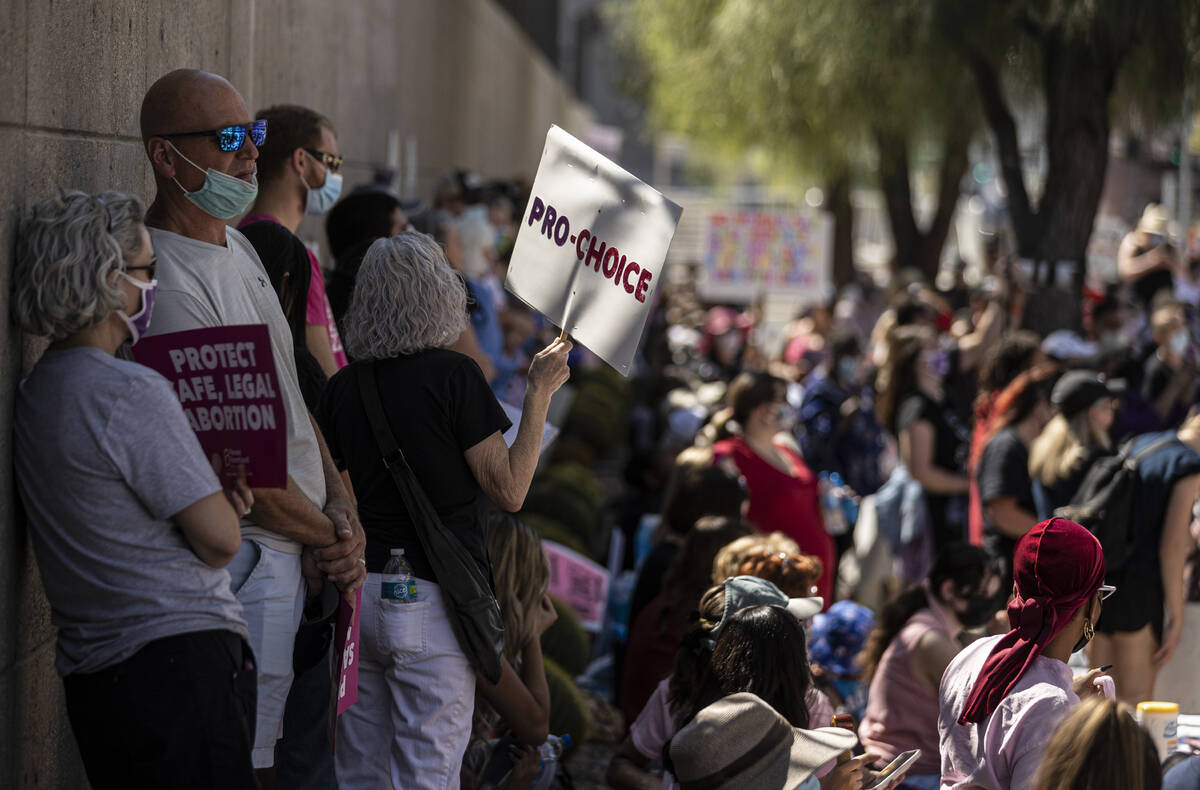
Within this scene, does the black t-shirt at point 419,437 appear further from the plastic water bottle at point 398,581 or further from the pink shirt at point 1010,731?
the pink shirt at point 1010,731

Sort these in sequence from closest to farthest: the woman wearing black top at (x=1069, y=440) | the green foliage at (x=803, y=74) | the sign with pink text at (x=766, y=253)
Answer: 1. the woman wearing black top at (x=1069, y=440)
2. the green foliage at (x=803, y=74)
3. the sign with pink text at (x=766, y=253)

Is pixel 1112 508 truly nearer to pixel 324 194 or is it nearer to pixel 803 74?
pixel 324 194

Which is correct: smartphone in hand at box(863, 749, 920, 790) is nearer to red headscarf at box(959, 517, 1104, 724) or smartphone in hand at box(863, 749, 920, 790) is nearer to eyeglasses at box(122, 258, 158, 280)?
red headscarf at box(959, 517, 1104, 724)

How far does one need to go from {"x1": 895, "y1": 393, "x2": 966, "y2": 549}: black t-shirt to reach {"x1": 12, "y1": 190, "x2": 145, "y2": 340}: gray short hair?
217 inches

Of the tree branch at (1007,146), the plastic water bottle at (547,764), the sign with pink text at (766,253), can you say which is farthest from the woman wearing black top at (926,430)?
the sign with pink text at (766,253)

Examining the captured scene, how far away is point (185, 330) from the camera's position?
3.01m

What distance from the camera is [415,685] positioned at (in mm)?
3559

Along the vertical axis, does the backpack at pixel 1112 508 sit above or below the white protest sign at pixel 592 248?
below

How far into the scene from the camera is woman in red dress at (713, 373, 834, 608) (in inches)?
259

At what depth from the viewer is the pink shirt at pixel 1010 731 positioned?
312cm

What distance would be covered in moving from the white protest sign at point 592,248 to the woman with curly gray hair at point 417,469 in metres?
0.16

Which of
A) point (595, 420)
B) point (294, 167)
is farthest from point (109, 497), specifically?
point (595, 420)

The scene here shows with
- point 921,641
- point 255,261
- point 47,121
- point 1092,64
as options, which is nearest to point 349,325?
point 255,261

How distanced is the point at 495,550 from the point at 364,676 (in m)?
0.65
